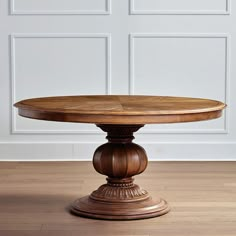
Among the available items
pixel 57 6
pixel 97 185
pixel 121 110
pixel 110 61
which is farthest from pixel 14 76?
pixel 121 110

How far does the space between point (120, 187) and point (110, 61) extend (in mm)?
1614

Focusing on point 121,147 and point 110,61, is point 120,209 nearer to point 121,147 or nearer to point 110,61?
point 121,147

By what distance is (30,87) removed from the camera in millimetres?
4676

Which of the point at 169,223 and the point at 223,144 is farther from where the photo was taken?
the point at 223,144

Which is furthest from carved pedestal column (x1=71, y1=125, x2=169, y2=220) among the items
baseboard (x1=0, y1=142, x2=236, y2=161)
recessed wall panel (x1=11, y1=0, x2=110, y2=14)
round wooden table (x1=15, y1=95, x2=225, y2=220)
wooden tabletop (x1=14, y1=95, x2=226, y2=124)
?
recessed wall panel (x1=11, y1=0, x2=110, y2=14)

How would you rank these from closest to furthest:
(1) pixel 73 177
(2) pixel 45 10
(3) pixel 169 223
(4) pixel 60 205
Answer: (3) pixel 169 223 → (4) pixel 60 205 → (1) pixel 73 177 → (2) pixel 45 10

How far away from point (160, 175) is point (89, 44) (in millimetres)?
1083

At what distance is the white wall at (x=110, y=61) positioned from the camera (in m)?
4.63

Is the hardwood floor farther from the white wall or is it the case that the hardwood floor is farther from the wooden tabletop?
the wooden tabletop

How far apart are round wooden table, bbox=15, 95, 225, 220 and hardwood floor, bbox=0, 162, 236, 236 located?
0.08 meters

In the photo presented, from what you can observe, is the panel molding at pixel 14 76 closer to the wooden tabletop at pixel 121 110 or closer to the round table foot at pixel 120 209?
the wooden tabletop at pixel 121 110

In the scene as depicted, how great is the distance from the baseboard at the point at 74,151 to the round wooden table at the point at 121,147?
1.36m

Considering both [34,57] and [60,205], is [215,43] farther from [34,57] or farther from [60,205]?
[60,205]

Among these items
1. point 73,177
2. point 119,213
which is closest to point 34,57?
point 73,177
